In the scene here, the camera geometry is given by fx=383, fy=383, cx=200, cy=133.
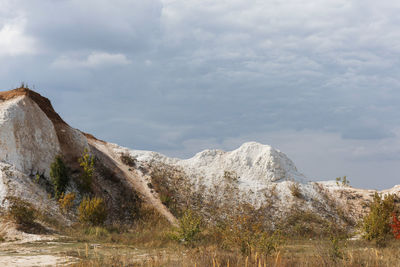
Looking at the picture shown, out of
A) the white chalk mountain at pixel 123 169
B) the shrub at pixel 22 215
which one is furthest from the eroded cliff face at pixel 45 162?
the shrub at pixel 22 215

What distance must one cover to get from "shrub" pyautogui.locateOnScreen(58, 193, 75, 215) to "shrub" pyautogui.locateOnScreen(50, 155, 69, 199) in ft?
3.34

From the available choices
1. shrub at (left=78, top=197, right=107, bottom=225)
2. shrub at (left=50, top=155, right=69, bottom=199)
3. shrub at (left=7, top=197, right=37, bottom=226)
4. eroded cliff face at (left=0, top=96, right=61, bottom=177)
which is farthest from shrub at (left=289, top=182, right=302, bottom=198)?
shrub at (left=7, top=197, right=37, bottom=226)

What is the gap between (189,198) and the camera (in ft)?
90.1

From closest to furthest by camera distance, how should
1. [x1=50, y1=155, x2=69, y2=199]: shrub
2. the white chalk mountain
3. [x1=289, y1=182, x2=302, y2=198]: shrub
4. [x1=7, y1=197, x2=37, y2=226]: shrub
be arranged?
[x1=7, y1=197, x2=37, y2=226]: shrub < [x1=50, y1=155, x2=69, y2=199]: shrub < the white chalk mountain < [x1=289, y1=182, x2=302, y2=198]: shrub

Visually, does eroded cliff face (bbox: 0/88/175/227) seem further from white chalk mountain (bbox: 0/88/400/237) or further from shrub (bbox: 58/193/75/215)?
shrub (bbox: 58/193/75/215)

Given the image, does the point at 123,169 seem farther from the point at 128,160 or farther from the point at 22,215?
the point at 22,215

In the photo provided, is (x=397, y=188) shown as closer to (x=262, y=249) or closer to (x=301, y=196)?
(x=301, y=196)

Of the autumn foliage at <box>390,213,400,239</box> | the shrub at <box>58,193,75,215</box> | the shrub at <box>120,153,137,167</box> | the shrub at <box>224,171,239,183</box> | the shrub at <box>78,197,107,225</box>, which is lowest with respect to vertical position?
the autumn foliage at <box>390,213,400,239</box>

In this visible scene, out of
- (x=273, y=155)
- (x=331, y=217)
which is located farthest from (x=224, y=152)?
(x=331, y=217)

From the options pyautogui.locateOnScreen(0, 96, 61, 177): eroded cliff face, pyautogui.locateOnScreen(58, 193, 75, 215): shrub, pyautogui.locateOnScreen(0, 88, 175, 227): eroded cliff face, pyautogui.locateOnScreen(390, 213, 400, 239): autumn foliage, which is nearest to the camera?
pyautogui.locateOnScreen(58, 193, 75, 215): shrub

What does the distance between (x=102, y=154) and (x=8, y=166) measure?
8443 mm

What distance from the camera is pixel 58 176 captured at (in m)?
22.8

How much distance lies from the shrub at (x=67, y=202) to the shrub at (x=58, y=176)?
1019mm

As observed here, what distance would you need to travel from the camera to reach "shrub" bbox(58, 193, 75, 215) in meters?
20.9
